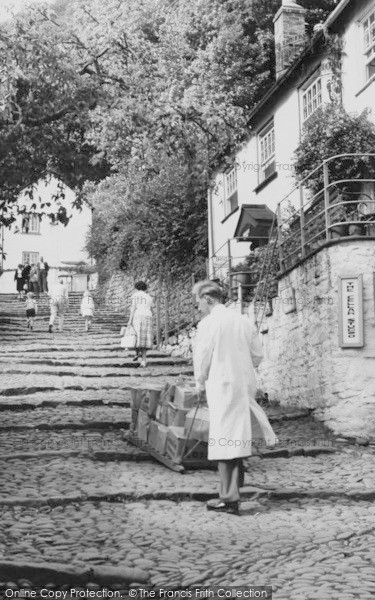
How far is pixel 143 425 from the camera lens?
9164 mm

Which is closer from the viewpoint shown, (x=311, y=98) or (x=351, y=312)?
(x=351, y=312)

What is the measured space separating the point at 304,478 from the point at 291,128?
1299cm

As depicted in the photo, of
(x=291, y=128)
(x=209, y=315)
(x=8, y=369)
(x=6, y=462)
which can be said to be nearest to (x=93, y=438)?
(x=6, y=462)

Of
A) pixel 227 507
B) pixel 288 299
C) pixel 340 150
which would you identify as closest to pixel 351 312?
pixel 288 299

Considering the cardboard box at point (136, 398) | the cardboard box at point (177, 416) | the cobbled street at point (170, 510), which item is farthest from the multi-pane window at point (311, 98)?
the cardboard box at point (177, 416)

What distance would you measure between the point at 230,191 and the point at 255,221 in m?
5.74

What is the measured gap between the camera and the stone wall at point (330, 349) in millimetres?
10367

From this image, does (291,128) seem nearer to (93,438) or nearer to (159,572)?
(93,438)

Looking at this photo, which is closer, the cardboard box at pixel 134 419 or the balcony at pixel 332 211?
the cardboard box at pixel 134 419

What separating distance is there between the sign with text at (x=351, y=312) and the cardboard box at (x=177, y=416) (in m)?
3.19

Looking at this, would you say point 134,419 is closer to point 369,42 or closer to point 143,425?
point 143,425

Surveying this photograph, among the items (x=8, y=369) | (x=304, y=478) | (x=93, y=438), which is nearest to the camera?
(x=304, y=478)

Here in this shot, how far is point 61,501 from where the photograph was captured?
6.84 m

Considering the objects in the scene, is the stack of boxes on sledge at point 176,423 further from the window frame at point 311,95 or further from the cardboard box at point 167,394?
the window frame at point 311,95
